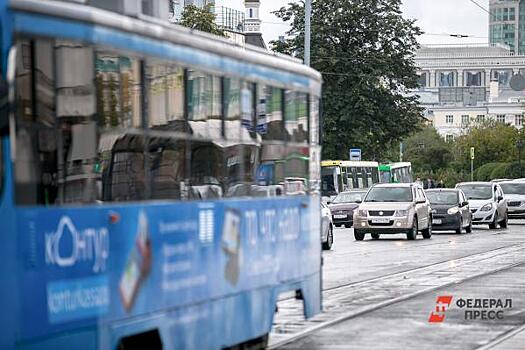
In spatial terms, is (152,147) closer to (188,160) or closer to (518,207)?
(188,160)

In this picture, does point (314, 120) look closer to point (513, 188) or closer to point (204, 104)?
point (204, 104)

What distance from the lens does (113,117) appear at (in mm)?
8789

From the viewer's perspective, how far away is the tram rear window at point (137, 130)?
782 cm

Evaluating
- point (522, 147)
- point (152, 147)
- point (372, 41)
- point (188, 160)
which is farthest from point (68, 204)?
point (522, 147)

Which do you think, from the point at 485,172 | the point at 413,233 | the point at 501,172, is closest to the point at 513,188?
the point at 413,233

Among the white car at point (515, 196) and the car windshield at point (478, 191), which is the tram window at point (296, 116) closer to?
the car windshield at point (478, 191)

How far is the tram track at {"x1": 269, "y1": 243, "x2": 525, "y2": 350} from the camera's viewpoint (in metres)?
15.6

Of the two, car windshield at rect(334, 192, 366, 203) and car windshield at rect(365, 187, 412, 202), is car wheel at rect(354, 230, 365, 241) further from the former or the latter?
car windshield at rect(334, 192, 366, 203)

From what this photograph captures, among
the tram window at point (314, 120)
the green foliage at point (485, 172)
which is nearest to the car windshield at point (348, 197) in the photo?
the tram window at point (314, 120)

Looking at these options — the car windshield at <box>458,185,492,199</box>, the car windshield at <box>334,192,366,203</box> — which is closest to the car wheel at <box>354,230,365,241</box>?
the car windshield at <box>458,185,492,199</box>

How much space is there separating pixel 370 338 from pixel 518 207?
43.4 m

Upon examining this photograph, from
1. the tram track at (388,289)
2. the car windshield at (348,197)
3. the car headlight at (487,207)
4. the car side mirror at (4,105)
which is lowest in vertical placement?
the tram track at (388,289)

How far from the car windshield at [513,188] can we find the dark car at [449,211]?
11.9 metres

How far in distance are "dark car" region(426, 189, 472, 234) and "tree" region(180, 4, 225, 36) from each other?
51.6 feet
